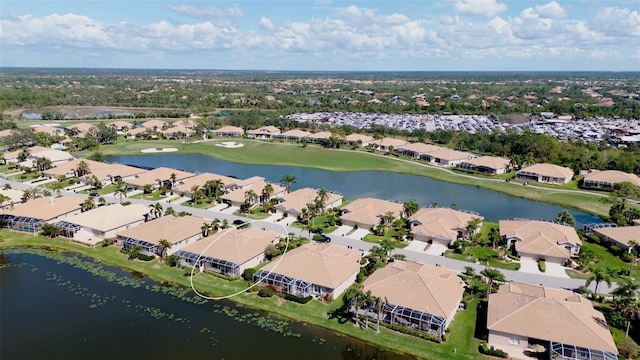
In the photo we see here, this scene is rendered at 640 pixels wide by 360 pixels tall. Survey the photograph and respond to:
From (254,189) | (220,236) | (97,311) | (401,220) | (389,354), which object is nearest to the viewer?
(389,354)

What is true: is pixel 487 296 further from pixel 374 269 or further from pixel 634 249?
pixel 634 249

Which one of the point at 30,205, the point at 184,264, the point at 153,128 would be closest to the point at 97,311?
the point at 184,264

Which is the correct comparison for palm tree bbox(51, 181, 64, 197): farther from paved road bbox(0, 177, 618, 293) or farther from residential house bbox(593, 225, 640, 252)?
residential house bbox(593, 225, 640, 252)

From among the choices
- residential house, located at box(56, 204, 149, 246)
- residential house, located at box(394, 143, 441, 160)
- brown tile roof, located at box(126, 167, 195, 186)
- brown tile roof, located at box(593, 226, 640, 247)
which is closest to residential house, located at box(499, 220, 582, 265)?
brown tile roof, located at box(593, 226, 640, 247)

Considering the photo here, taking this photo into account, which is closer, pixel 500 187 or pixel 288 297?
pixel 288 297

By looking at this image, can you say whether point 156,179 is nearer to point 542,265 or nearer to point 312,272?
point 312,272

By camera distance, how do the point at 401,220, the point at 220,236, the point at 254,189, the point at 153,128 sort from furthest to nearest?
the point at 153,128
the point at 254,189
the point at 401,220
the point at 220,236

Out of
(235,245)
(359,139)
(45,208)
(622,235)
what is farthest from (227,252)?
(359,139)

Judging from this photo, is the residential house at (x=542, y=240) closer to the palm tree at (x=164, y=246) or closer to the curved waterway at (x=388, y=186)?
the curved waterway at (x=388, y=186)
